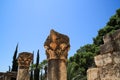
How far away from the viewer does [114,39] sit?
12.8 ft

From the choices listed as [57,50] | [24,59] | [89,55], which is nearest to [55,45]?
[57,50]

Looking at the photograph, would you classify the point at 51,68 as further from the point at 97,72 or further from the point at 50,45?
the point at 97,72

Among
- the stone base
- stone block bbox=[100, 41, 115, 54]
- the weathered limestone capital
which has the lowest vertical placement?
the stone base

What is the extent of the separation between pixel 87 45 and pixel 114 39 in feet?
81.4

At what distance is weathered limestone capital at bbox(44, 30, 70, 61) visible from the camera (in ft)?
20.3

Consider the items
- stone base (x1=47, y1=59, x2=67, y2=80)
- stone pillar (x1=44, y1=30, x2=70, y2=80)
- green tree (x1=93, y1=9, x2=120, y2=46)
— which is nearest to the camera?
stone base (x1=47, y1=59, x2=67, y2=80)

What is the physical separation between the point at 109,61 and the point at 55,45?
8.59ft

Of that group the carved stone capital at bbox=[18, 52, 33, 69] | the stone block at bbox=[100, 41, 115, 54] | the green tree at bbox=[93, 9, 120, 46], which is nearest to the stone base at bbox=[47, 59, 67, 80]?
the stone block at bbox=[100, 41, 115, 54]

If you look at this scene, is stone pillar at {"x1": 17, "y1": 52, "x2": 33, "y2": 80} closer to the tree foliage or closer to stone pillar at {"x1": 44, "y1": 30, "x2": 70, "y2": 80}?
stone pillar at {"x1": 44, "y1": 30, "x2": 70, "y2": 80}

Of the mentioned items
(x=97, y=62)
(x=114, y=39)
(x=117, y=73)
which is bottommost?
(x=117, y=73)

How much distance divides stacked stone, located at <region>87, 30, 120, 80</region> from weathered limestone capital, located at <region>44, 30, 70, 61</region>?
2.23m

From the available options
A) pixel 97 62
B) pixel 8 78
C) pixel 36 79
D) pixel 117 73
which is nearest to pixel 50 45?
pixel 97 62

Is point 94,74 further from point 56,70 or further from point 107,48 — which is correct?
point 56,70

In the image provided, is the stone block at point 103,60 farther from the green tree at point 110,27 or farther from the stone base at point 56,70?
the green tree at point 110,27
